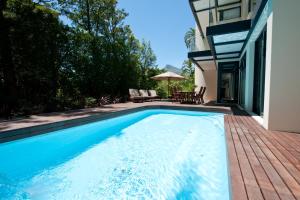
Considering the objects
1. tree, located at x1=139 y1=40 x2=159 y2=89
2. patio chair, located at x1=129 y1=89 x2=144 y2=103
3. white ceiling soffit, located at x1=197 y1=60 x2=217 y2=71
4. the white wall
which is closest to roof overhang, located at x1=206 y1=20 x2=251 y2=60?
the white wall

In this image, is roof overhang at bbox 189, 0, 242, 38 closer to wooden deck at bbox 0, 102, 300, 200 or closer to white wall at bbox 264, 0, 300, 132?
white wall at bbox 264, 0, 300, 132

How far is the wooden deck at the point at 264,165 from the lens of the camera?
168 centimetres

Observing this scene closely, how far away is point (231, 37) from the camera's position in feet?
23.3

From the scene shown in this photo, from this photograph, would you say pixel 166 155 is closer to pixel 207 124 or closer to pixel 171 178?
pixel 171 178

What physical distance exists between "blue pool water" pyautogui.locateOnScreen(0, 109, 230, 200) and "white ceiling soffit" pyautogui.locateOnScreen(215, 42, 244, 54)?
439 cm

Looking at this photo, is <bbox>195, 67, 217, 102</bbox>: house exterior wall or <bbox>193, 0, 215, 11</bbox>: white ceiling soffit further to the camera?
<bbox>195, 67, 217, 102</bbox>: house exterior wall

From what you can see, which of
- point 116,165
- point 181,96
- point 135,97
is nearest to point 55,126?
point 116,165

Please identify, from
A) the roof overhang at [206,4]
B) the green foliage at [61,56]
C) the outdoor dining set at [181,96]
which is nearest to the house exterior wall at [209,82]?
the outdoor dining set at [181,96]

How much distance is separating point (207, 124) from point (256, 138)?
126 inches

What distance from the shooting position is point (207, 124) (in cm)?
665

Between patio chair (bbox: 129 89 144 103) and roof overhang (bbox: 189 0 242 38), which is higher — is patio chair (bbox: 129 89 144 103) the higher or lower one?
the lower one

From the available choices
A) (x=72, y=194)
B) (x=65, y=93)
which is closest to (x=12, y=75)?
(x=65, y=93)

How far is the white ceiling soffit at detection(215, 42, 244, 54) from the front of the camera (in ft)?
27.1

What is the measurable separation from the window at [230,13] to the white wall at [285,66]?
9.19m
